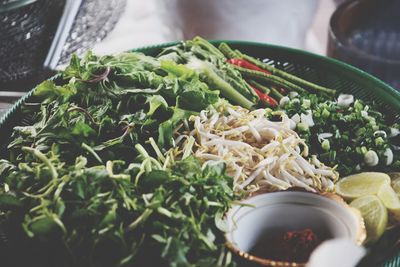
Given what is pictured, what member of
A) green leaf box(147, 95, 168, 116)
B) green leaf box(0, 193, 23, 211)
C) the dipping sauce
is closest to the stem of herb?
green leaf box(0, 193, 23, 211)

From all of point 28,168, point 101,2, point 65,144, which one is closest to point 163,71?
point 65,144

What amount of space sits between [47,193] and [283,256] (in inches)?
23.2

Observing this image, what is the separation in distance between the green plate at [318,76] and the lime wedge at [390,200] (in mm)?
395

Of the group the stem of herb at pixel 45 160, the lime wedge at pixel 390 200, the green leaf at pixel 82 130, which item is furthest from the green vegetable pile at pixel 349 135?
the stem of herb at pixel 45 160

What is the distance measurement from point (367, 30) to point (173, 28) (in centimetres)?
100

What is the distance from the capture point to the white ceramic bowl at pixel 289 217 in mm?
1440

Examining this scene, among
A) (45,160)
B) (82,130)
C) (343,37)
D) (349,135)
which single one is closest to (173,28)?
(343,37)

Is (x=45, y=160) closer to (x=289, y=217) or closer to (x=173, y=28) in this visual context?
(x=289, y=217)

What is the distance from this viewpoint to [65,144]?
5.29 ft

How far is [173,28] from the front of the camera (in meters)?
3.09

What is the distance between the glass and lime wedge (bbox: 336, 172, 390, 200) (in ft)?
2.97

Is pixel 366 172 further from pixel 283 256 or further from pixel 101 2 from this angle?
pixel 101 2

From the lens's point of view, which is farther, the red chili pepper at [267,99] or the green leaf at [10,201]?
the red chili pepper at [267,99]

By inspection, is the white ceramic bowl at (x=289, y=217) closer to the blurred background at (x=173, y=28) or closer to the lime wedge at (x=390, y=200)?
the lime wedge at (x=390, y=200)
